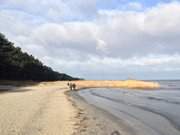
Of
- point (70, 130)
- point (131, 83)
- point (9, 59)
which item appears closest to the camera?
point (70, 130)

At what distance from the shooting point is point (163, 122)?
23.0 meters

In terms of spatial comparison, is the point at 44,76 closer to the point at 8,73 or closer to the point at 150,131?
the point at 8,73

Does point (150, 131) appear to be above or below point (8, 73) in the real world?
below

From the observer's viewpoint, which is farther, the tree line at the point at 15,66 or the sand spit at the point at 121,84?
the sand spit at the point at 121,84

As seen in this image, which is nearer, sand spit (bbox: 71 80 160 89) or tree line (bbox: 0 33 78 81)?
tree line (bbox: 0 33 78 81)

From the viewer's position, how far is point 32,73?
334ft

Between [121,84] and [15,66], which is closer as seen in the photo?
[15,66]

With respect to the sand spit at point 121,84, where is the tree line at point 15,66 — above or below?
above

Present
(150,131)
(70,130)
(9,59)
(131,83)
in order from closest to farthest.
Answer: (70,130) < (150,131) < (9,59) < (131,83)

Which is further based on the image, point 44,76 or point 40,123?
point 44,76

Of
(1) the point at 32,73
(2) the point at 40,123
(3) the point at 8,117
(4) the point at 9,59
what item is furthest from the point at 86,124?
(1) the point at 32,73

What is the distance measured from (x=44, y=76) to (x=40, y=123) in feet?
293

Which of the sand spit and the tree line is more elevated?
the tree line

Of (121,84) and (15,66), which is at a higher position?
(15,66)
